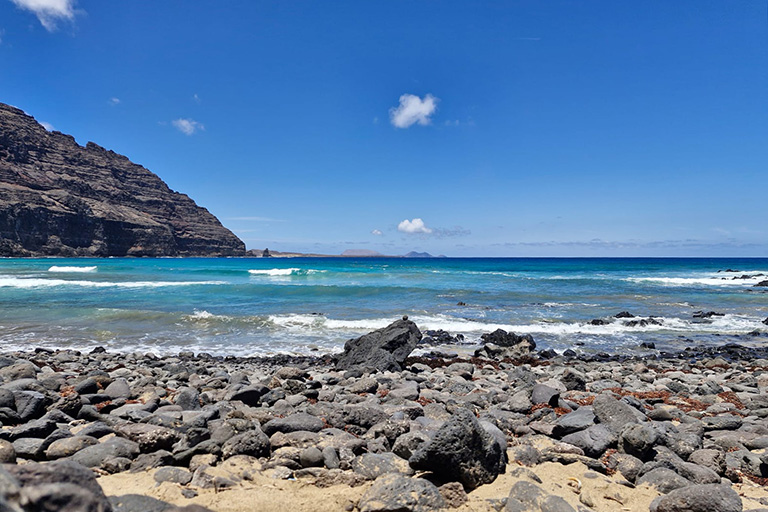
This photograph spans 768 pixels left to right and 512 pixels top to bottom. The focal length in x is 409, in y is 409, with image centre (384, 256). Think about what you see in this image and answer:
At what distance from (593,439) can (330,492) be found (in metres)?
2.78

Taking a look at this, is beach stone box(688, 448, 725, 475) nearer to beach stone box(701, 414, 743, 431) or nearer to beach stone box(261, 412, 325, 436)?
beach stone box(701, 414, 743, 431)

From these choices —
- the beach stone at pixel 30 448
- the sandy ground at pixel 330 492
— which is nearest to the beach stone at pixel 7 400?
the beach stone at pixel 30 448

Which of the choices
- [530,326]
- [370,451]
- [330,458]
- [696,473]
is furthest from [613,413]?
[530,326]

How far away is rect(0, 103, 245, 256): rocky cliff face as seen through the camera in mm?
90062

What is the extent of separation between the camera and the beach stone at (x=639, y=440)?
393 cm

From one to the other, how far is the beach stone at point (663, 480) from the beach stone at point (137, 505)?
3.79 meters

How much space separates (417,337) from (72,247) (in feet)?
371

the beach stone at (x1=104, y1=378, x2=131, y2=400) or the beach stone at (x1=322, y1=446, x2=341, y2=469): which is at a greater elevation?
the beach stone at (x1=322, y1=446, x2=341, y2=469)

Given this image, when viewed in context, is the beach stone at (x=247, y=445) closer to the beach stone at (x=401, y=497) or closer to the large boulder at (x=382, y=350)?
the beach stone at (x=401, y=497)

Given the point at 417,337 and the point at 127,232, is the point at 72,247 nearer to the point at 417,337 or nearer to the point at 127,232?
the point at 127,232

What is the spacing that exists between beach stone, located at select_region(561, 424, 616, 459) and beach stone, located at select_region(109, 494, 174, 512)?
3777 millimetres

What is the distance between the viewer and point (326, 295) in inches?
1038

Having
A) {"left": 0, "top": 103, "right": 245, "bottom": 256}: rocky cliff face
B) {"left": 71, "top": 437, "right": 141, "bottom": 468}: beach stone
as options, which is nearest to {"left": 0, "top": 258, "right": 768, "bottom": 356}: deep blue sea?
{"left": 71, "top": 437, "right": 141, "bottom": 468}: beach stone

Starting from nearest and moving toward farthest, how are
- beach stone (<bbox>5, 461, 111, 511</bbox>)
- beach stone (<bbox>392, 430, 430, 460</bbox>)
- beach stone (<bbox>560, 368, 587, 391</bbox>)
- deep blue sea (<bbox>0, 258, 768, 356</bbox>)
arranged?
beach stone (<bbox>5, 461, 111, 511</bbox>) → beach stone (<bbox>392, 430, 430, 460</bbox>) → beach stone (<bbox>560, 368, 587, 391</bbox>) → deep blue sea (<bbox>0, 258, 768, 356</bbox>)
